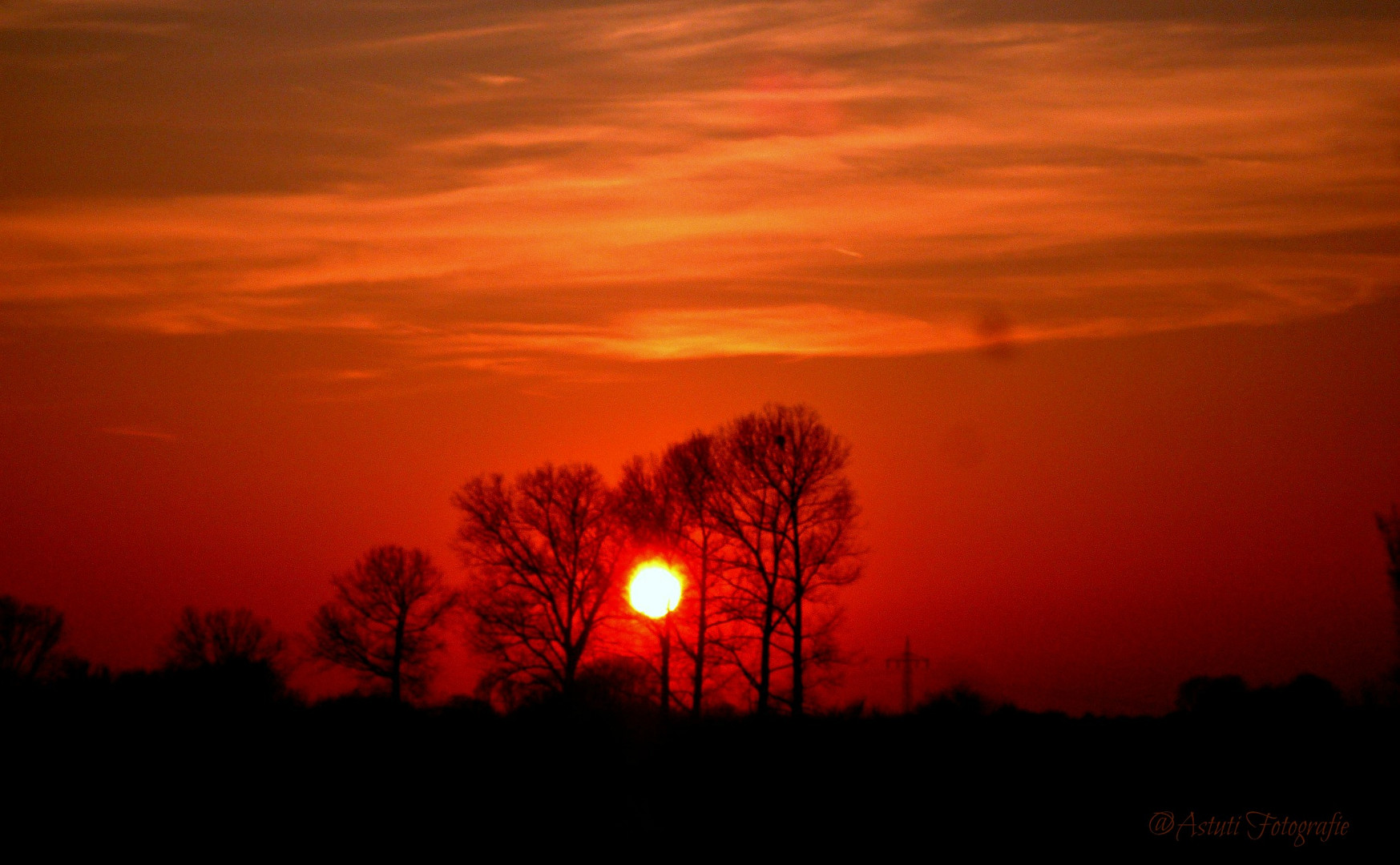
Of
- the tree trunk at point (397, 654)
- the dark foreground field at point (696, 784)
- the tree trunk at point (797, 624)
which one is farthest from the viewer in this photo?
the tree trunk at point (397, 654)

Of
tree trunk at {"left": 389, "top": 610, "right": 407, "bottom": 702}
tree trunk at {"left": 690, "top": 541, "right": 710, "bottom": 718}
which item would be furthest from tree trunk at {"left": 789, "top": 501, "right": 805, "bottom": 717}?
tree trunk at {"left": 389, "top": 610, "right": 407, "bottom": 702}

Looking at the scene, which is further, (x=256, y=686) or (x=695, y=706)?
(x=695, y=706)

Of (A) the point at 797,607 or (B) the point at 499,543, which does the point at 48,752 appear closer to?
(A) the point at 797,607

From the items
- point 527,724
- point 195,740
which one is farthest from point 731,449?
point 195,740

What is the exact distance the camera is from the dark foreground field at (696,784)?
14328 mm

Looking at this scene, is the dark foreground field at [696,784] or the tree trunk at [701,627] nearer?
the dark foreground field at [696,784]

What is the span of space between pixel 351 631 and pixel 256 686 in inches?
1082

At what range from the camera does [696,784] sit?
59.6ft

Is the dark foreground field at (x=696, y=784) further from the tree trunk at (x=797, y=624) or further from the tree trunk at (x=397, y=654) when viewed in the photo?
the tree trunk at (x=397, y=654)

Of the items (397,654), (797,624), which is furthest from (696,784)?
(397,654)

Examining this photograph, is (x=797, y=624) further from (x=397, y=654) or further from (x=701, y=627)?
(x=397, y=654)

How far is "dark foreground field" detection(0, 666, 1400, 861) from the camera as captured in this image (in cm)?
1433

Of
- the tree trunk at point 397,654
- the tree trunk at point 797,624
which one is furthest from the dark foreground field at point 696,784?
the tree trunk at point 397,654

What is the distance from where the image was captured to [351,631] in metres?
48.7
